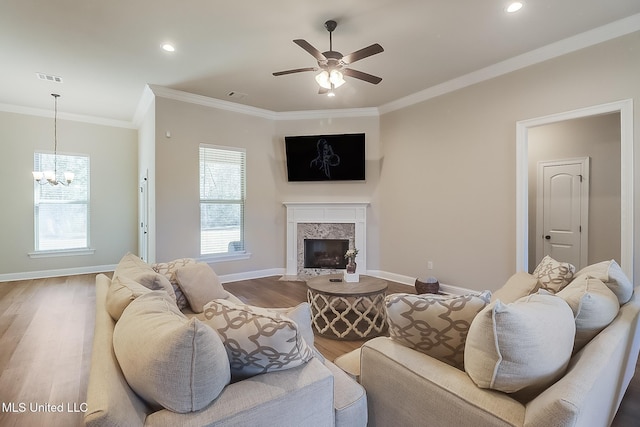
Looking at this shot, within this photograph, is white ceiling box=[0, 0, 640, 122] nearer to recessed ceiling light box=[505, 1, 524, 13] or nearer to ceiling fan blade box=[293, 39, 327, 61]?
recessed ceiling light box=[505, 1, 524, 13]

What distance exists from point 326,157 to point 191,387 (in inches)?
191

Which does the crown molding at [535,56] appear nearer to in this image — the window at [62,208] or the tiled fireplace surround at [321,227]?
the tiled fireplace surround at [321,227]

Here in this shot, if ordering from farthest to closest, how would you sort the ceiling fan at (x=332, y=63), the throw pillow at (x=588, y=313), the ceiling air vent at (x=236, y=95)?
the ceiling air vent at (x=236, y=95)
the ceiling fan at (x=332, y=63)
the throw pillow at (x=588, y=313)

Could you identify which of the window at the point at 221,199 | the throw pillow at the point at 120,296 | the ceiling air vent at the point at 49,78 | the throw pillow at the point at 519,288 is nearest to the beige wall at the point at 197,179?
the window at the point at 221,199

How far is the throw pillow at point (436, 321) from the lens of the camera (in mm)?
1299

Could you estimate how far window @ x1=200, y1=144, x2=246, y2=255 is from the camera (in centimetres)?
509

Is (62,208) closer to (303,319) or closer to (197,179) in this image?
(197,179)

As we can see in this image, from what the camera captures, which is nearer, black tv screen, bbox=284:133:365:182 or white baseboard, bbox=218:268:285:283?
white baseboard, bbox=218:268:285:283

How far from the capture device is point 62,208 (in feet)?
19.0

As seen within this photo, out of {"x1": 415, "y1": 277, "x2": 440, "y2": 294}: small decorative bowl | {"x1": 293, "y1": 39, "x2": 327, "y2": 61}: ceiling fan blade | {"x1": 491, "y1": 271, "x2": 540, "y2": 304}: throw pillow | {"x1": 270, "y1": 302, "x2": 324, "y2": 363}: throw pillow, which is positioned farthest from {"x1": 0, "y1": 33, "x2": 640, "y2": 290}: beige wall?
{"x1": 270, "y1": 302, "x2": 324, "y2": 363}: throw pillow

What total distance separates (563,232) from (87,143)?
8.52 m

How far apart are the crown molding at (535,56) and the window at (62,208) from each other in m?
6.20

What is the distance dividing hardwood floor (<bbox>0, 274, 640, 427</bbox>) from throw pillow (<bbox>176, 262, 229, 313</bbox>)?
0.91 m

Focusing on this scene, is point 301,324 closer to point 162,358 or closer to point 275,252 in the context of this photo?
point 162,358
